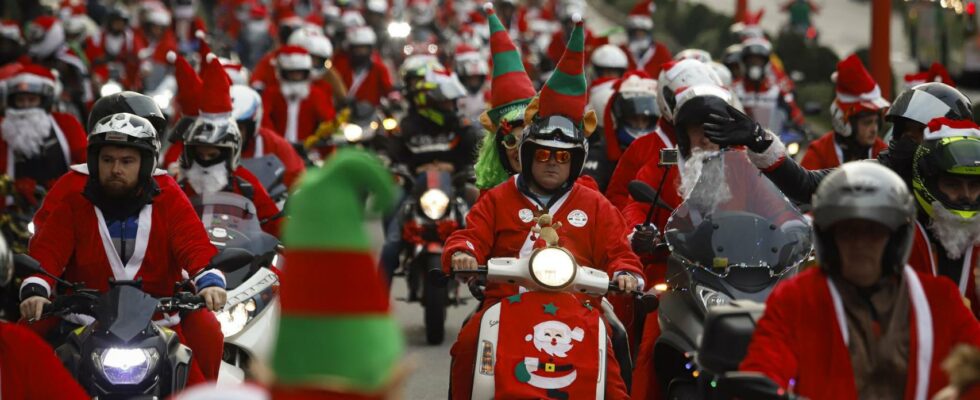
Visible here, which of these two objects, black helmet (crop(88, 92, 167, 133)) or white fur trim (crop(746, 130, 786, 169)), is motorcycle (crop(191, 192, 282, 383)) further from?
white fur trim (crop(746, 130, 786, 169))

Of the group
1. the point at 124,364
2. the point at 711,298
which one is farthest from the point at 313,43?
the point at 124,364

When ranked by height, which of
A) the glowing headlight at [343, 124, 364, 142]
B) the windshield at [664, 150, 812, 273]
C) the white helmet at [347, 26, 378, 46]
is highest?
the white helmet at [347, 26, 378, 46]

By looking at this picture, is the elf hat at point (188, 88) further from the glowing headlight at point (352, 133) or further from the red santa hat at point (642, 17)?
the red santa hat at point (642, 17)

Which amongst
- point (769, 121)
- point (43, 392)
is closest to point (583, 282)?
point (43, 392)

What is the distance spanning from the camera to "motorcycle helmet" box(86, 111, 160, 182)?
307 inches

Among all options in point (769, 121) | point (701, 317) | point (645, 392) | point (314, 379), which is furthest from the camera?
point (769, 121)

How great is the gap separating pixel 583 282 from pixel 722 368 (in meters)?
1.58

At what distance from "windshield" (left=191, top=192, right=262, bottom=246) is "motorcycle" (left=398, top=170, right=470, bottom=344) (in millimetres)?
2934

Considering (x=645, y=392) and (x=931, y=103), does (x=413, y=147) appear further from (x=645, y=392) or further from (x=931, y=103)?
(x=645, y=392)

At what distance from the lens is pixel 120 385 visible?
682 centimetres

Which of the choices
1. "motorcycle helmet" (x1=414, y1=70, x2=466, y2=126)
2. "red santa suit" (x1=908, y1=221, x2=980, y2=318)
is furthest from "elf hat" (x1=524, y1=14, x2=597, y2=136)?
"motorcycle helmet" (x1=414, y1=70, x2=466, y2=126)

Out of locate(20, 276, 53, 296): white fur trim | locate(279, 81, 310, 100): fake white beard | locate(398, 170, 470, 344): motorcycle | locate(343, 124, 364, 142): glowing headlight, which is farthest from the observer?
locate(279, 81, 310, 100): fake white beard

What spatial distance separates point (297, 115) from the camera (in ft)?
54.3

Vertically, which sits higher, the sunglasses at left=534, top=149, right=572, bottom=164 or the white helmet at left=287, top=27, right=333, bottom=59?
the white helmet at left=287, top=27, right=333, bottom=59
